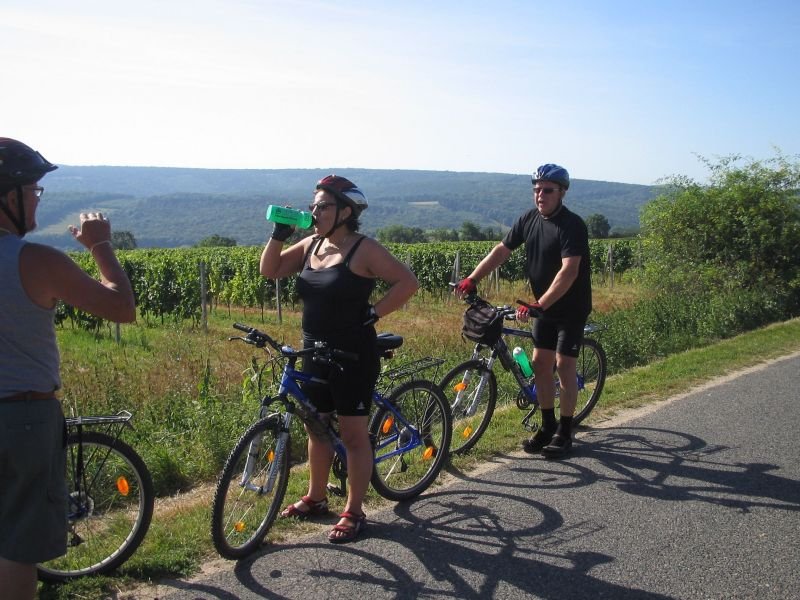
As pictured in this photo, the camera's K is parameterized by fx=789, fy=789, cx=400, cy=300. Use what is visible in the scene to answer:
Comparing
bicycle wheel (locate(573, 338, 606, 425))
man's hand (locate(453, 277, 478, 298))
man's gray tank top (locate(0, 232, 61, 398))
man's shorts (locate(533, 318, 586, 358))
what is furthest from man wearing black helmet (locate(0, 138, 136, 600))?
bicycle wheel (locate(573, 338, 606, 425))

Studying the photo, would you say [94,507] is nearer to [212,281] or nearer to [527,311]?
[527,311]

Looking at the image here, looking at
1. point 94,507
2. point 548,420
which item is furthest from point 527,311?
point 94,507

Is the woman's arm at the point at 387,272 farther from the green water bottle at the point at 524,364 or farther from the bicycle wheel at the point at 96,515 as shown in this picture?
the green water bottle at the point at 524,364

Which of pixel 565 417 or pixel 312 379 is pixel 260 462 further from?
pixel 565 417

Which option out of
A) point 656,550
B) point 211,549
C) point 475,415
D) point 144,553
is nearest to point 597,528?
point 656,550

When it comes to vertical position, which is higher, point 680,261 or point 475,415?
point 680,261

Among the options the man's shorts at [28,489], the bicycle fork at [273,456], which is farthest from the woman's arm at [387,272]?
the man's shorts at [28,489]

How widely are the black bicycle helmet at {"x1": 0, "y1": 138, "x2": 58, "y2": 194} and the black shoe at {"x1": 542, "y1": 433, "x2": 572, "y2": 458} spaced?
4.11 metres

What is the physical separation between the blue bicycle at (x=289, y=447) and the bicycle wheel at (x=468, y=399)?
576 millimetres

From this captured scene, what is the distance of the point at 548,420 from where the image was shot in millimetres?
6078

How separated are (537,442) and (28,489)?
159 inches

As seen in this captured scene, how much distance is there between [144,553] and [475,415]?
2.85 meters

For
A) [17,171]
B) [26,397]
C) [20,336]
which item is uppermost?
[17,171]

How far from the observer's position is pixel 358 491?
4398mm
